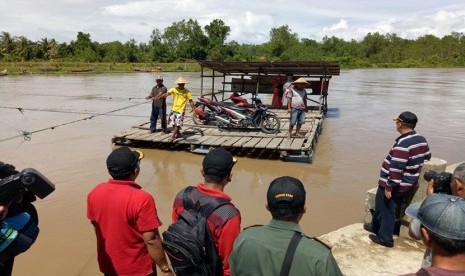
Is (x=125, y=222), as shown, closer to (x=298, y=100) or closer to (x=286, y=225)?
(x=286, y=225)

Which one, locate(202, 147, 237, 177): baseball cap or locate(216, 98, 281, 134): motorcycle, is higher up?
locate(202, 147, 237, 177): baseball cap

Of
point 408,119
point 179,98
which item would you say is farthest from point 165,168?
point 408,119

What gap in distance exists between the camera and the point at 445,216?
4.82 feet

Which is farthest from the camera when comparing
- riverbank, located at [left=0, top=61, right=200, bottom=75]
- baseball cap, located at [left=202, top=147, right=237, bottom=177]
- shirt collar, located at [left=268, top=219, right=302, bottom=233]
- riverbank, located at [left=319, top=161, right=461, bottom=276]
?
riverbank, located at [left=0, top=61, right=200, bottom=75]

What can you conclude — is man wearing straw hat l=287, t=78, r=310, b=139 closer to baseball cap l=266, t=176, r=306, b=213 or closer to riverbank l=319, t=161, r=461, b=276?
riverbank l=319, t=161, r=461, b=276

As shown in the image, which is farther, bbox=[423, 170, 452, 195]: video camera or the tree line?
the tree line

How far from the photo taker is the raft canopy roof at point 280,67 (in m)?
12.3

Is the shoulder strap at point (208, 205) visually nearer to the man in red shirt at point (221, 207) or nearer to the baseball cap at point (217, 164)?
the man in red shirt at point (221, 207)

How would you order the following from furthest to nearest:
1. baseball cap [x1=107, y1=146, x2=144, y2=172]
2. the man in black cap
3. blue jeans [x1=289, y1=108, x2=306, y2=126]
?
blue jeans [x1=289, y1=108, x2=306, y2=126] → baseball cap [x1=107, y1=146, x2=144, y2=172] → the man in black cap

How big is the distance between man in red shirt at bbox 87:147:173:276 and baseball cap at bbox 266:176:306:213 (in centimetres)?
91

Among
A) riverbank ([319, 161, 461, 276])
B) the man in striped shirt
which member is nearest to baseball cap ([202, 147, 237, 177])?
riverbank ([319, 161, 461, 276])

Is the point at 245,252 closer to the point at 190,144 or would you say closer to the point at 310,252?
the point at 310,252

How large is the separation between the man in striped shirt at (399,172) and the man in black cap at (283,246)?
2195mm

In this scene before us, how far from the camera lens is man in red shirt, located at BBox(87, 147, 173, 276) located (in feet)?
7.67
